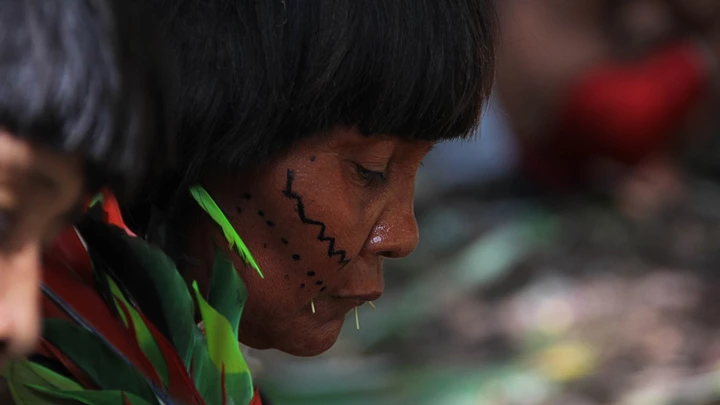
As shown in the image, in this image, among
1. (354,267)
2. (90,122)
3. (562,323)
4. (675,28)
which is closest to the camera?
(90,122)

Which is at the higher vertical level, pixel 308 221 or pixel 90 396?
pixel 308 221

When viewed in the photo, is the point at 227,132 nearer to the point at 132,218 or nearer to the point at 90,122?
the point at 132,218

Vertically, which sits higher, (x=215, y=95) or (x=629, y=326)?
(x=629, y=326)

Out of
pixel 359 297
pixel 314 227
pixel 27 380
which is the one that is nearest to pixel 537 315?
pixel 359 297

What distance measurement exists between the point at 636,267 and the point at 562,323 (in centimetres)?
61

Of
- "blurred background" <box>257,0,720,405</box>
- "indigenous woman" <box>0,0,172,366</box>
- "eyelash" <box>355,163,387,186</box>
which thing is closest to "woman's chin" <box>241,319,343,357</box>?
"eyelash" <box>355,163,387,186</box>

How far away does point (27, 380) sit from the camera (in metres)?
1.12

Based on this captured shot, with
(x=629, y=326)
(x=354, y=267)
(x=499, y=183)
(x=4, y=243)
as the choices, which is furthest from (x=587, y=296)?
(x=4, y=243)

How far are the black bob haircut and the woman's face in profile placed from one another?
1.35 ft

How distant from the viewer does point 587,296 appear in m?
3.73

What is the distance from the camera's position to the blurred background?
3141 millimetres

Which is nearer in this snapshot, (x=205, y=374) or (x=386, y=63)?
(x=386, y=63)

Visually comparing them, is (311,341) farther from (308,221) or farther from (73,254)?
(73,254)

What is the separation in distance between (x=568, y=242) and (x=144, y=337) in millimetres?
3125
